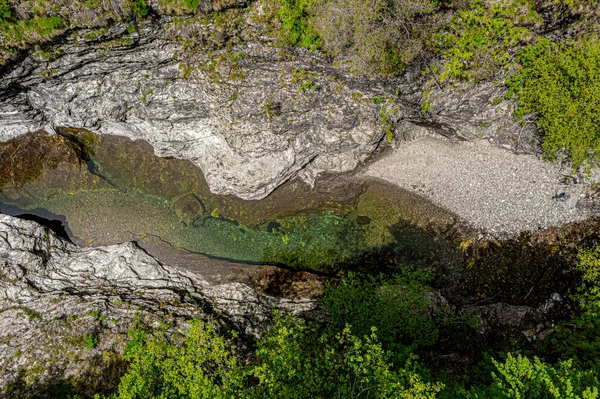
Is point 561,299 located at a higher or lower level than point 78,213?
lower

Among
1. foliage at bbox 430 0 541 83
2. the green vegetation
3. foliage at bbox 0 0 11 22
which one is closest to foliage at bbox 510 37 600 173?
foliage at bbox 430 0 541 83

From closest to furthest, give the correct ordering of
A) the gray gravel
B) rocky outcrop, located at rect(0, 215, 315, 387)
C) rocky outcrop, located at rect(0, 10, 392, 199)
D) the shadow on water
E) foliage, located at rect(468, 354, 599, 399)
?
foliage, located at rect(468, 354, 599, 399) → rocky outcrop, located at rect(0, 215, 315, 387) → rocky outcrop, located at rect(0, 10, 392, 199) → the gray gravel → the shadow on water

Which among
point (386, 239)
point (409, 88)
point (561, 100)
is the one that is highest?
point (409, 88)

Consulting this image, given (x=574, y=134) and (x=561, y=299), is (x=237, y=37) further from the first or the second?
(x=561, y=299)

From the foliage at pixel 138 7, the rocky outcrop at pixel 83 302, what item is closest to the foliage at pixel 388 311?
the rocky outcrop at pixel 83 302

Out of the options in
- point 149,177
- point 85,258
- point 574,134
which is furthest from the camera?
point 149,177

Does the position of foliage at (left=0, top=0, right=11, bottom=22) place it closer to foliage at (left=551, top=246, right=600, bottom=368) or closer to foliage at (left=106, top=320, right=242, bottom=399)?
foliage at (left=106, top=320, right=242, bottom=399)

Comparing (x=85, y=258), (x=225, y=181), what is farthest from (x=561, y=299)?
(x=85, y=258)

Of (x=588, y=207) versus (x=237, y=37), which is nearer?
(x=237, y=37)
